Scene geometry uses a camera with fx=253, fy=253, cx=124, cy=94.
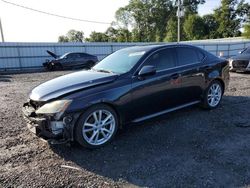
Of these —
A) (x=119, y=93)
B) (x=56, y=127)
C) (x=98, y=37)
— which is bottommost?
(x=56, y=127)

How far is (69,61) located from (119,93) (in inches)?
621

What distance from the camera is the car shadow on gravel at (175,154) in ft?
10.3

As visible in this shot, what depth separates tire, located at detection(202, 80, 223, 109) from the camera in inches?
228

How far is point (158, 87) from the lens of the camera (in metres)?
4.72

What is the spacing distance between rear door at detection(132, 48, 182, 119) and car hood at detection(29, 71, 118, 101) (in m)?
0.55

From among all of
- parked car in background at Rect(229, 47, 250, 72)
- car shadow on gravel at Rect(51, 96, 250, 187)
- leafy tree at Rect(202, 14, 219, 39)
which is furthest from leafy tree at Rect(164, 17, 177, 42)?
car shadow on gravel at Rect(51, 96, 250, 187)

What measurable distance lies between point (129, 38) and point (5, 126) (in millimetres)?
69816

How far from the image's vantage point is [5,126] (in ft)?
17.2

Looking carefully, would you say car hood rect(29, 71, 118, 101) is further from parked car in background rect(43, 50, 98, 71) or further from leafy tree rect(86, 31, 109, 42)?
leafy tree rect(86, 31, 109, 42)

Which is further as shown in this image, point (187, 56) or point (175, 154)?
point (187, 56)

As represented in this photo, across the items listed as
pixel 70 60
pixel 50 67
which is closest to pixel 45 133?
pixel 70 60

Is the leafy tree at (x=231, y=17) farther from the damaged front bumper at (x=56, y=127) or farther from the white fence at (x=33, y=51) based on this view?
the damaged front bumper at (x=56, y=127)

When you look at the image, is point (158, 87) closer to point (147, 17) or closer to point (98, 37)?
point (147, 17)

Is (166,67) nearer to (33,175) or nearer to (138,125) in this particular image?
(138,125)
